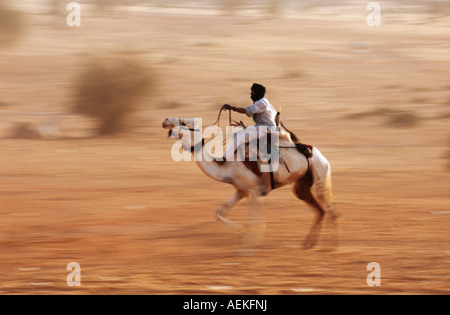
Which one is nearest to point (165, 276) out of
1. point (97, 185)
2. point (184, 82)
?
point (97, 185)

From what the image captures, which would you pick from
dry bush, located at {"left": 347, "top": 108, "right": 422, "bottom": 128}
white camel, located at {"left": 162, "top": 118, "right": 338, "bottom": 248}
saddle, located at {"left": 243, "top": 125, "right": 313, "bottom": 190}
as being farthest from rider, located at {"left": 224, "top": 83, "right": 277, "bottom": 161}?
dry bush, located at {"left": 347, "top": 108, "right": 422, "bottom": 128}

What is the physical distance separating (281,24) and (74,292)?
4319cm

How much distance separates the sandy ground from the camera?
30.7 ft

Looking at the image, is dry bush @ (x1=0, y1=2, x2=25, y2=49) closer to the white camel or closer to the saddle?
the white camel

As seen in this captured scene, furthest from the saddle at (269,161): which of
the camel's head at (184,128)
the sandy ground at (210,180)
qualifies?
the sandy ground at (210,180)

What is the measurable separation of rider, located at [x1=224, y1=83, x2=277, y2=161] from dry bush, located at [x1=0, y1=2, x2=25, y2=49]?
31252mm

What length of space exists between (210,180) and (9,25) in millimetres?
26352

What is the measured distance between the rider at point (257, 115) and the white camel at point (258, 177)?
10.1 inches

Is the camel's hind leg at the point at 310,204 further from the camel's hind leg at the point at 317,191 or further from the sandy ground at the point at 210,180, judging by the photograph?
the sandy ground at the point at 210,180

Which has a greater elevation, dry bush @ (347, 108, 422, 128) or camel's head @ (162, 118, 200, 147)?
dry bush @ (347, 108, 422, 128)

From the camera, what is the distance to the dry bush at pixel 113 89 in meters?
25.3

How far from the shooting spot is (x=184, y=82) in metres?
32.7
